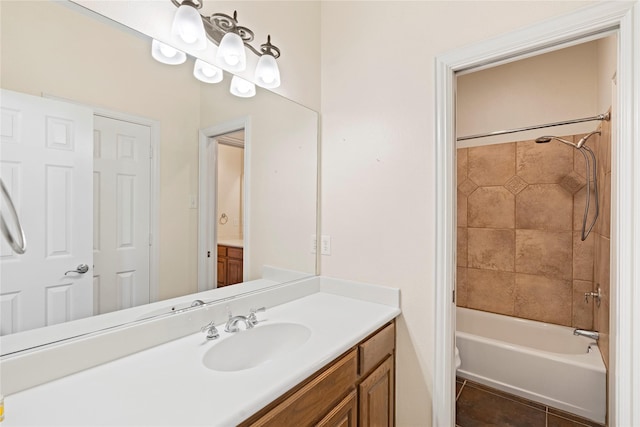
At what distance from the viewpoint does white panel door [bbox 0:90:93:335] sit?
815 mm

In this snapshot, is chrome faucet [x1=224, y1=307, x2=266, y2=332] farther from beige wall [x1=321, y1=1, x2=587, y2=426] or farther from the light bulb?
the light bulb

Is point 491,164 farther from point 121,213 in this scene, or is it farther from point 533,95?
point 121,213

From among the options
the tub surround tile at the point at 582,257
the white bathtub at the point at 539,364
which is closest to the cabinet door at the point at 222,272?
the white bathtub at the point at 539,364

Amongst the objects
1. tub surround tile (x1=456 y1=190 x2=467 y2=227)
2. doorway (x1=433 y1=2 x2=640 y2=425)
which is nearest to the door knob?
doorway (x1=433 y1=2 x2=640 y2=425)

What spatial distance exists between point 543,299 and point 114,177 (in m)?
2.96

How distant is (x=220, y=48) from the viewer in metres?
1.30

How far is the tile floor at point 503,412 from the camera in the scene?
1812 millimetres

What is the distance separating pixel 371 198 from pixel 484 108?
185 cm

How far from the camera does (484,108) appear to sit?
271cm

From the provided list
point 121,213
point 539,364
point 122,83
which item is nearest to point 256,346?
point 121,213

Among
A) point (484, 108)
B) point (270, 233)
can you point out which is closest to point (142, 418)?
point (270, 233)

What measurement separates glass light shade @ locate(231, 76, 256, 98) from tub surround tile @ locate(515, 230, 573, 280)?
238cm

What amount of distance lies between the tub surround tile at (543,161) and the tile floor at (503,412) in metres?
1.63

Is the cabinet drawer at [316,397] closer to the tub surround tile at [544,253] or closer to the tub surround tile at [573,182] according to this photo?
the tub surround tile at [544,253]
